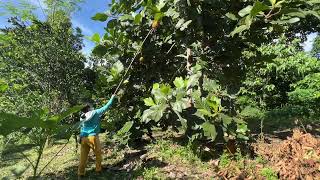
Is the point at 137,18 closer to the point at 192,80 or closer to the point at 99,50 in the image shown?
the point at 99,50

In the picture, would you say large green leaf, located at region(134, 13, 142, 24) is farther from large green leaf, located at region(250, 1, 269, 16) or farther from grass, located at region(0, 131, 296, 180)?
grass, located at region(0, 131, 296, 180)

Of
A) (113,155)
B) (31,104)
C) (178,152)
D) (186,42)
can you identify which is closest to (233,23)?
(186,42)

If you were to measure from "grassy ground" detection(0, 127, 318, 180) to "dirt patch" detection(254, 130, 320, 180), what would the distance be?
0.14 m

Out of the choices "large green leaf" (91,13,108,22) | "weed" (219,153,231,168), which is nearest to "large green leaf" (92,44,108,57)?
"large green leaf" (91,13,108,22)

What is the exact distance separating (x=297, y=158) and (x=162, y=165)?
2017 mm

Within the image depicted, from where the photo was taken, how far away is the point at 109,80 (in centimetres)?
720

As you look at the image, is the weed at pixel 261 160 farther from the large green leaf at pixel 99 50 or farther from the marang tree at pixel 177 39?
the large green leaf at pixel 99 50

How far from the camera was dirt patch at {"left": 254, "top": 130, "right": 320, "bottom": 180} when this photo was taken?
5.40 m

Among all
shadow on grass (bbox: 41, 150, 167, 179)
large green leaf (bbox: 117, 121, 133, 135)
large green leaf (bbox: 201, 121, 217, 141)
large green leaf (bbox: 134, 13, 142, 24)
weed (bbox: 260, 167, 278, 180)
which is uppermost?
large green leaf (bbox: 134, 13, 142, 24)

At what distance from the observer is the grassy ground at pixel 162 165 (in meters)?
5.85

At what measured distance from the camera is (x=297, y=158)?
5.51m

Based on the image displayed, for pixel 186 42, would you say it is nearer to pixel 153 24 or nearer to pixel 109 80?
pixel 153 24

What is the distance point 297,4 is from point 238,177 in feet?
7.72

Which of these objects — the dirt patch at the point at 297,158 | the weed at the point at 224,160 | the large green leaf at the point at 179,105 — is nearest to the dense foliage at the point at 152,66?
the large green leaf at the point at 179,105
